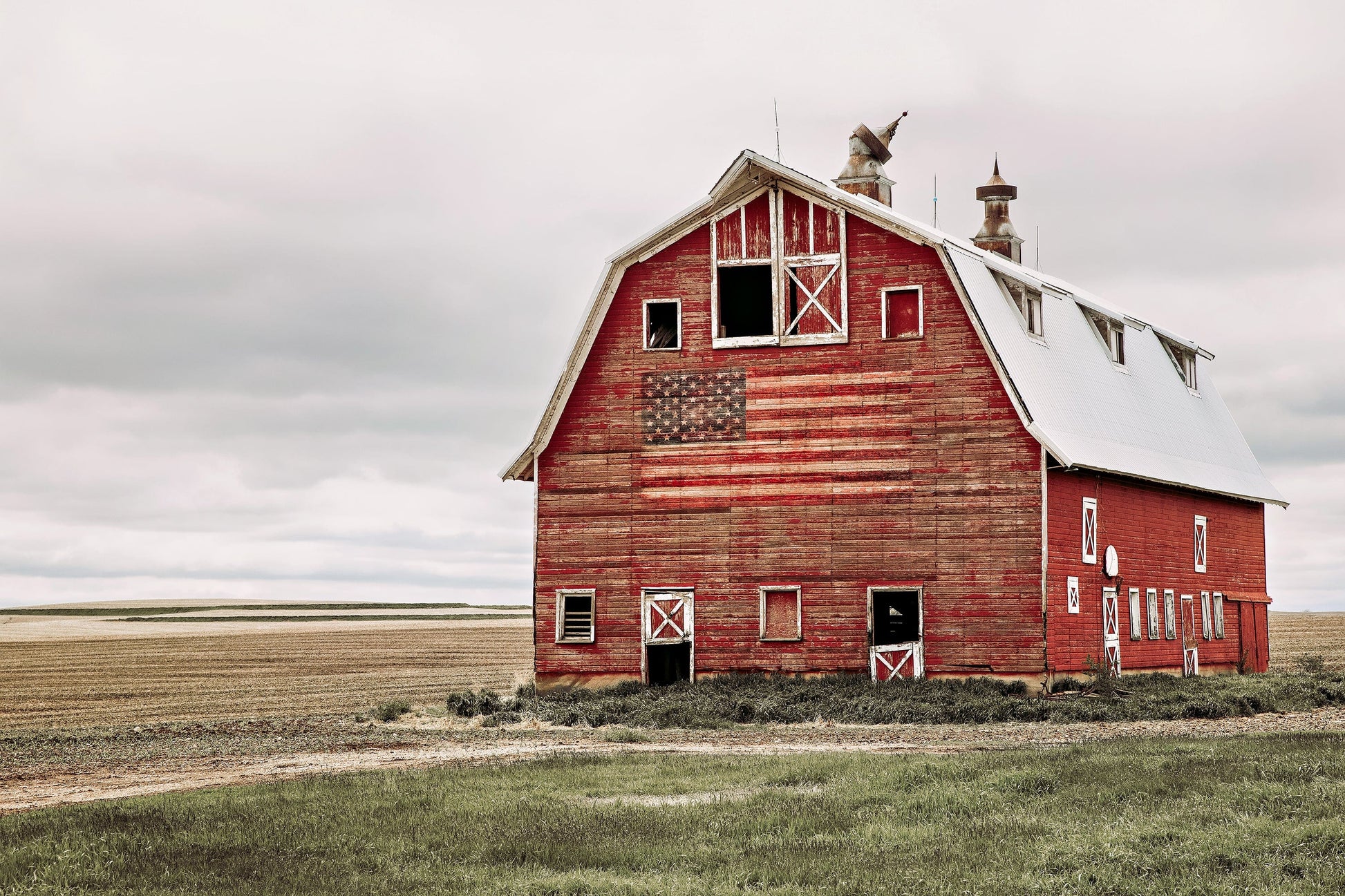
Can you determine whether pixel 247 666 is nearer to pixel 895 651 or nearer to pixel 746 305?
pixel 746 305

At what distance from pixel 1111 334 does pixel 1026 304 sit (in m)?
5.20

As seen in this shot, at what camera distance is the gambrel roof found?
28438 mm

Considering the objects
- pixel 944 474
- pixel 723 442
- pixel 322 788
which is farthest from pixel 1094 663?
pixel 322 788

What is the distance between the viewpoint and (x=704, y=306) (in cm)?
2980

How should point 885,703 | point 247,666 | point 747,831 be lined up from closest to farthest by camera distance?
1. point 747,831
2. point 885,703
3. point 247,666

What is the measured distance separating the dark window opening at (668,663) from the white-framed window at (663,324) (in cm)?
578

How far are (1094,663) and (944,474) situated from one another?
4.66 metres

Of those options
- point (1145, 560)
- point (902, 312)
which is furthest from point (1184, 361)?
point (902, 312)

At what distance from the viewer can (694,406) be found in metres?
29.8

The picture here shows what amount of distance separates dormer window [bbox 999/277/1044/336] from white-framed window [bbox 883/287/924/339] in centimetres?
305

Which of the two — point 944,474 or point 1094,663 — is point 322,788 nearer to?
point 944,474

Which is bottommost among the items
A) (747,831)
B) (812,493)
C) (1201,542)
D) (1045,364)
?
(747,831)

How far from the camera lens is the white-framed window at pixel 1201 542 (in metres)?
35.9

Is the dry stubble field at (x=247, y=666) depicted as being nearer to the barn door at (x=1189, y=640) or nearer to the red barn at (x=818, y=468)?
the red barn at (x=818, y=468)
